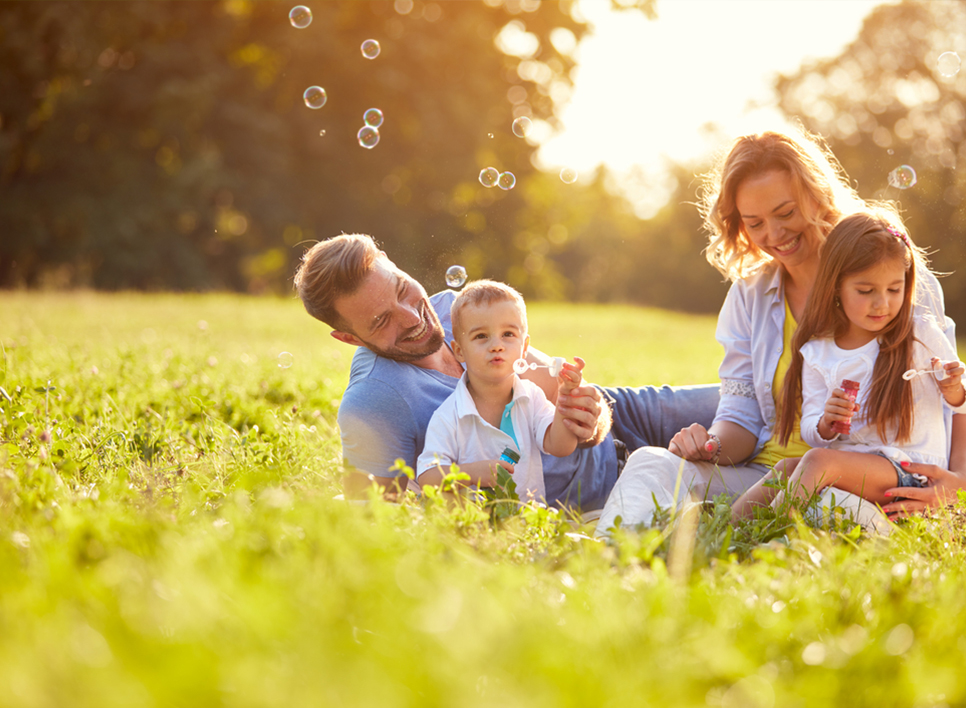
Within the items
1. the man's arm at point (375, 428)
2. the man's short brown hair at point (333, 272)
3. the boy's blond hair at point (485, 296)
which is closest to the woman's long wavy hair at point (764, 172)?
the boy's blond hair at point (485, 296)

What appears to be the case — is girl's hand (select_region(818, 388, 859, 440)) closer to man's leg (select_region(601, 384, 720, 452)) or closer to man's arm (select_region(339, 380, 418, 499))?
man's leg (select_region(601, 384, 720, 452))

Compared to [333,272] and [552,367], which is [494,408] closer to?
[552,367]

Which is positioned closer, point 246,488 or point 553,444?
point 246,488

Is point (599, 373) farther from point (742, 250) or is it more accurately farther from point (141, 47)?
point (141, 47)

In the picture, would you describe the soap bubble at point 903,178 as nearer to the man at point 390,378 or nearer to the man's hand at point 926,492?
the man's hand at point 926,492

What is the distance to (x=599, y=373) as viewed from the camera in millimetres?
7387

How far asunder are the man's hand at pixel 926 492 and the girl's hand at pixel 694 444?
0.67 m

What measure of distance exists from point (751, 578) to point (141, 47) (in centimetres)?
2075

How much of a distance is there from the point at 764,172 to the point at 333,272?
1.87m

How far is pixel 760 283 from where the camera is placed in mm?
3660

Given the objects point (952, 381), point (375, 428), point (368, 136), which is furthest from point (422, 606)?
point (368, 136)

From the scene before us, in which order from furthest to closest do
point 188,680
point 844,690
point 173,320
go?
1. point 173,320
2. point 844,690
3. point 188,680

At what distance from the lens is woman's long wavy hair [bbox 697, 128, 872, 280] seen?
132 inches

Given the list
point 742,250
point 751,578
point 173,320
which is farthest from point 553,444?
point 173,320
